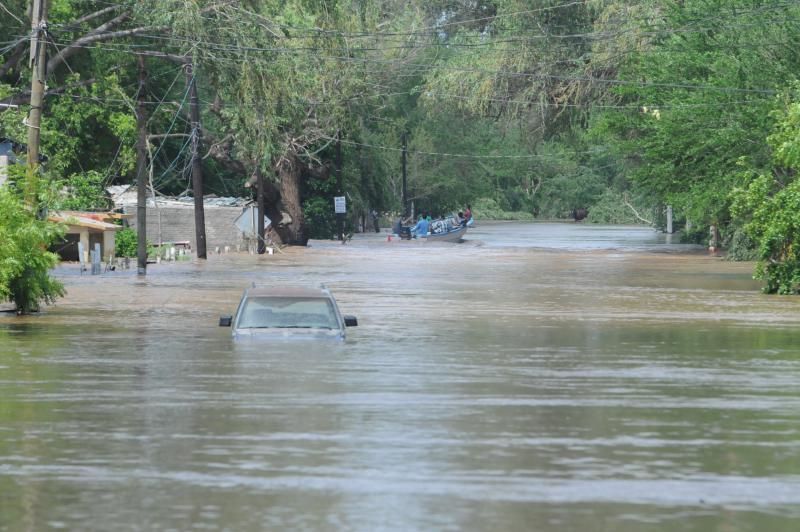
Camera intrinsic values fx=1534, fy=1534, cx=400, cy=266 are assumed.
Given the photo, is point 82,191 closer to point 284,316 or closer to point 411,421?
point 284,316

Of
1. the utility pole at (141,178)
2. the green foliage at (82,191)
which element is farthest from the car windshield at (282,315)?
the green foliage at (82,191)

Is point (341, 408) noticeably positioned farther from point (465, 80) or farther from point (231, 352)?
point (465, 80)

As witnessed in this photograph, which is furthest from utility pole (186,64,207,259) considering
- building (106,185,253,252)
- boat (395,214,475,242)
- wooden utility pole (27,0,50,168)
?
boat (395,214,475,242)

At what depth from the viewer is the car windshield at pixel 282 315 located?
22.2 meters

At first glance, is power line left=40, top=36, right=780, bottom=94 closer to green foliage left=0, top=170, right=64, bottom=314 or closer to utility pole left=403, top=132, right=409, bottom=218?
green foliage left=0, top=170, right=64, bottom=314

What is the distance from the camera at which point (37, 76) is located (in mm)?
37594

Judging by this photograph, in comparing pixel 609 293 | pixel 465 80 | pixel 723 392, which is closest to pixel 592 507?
pixel 723 392

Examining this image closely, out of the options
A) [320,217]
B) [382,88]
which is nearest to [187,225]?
[320,217]

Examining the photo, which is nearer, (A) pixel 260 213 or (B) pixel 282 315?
(B) pixel 282 315

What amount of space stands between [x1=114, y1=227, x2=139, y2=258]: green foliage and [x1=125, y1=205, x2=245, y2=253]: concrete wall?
4754 mm

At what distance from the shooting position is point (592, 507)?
36.8 ft

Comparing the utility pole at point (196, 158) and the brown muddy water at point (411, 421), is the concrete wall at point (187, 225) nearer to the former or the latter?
the utility pole at point (196, 158)

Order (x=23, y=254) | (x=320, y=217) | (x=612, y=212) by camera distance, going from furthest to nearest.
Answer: (x=612, y=212) < (x=320, y=217) < (x=23, y=254)

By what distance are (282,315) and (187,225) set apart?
48534mm
